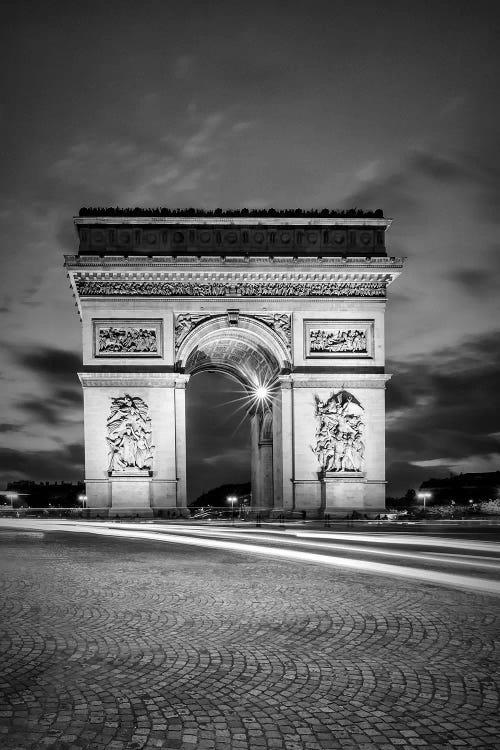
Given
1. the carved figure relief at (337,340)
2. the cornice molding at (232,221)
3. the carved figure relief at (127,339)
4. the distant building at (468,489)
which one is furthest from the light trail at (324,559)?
the distant building at (468,489)

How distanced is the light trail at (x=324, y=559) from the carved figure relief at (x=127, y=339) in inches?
355

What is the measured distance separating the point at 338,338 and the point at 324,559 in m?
16.5

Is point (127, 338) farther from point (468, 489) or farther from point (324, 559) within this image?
point (468, 489)

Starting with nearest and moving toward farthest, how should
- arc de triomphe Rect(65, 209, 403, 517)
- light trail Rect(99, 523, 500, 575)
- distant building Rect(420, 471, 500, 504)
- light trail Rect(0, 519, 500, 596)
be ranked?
light trail Rect(0, 519, 500, 596), light trail Rect(99, 523, 500, 575), arc de triomphe Rect(65, 209, 403, 517), distant building Rect(420, 471, 500, 504)

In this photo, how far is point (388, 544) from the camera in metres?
13.1

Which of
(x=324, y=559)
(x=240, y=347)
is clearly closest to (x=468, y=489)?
(x=240, y=347)

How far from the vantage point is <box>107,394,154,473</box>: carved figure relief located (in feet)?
81.0

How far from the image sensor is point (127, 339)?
25.4 meters

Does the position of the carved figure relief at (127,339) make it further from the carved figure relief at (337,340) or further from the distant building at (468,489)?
the distant building at (468,489)

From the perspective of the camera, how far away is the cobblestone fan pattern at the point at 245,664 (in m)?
3.52

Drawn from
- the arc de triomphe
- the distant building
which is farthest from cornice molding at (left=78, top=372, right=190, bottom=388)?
the distant building

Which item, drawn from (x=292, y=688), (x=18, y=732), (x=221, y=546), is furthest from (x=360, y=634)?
(x=221, y=546)

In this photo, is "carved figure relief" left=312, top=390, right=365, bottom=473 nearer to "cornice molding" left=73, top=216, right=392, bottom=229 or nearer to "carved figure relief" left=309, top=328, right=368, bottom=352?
"carved figure relief" left=309, top=328, right=368, bottom=352

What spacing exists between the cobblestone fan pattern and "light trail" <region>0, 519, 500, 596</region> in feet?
1.06
